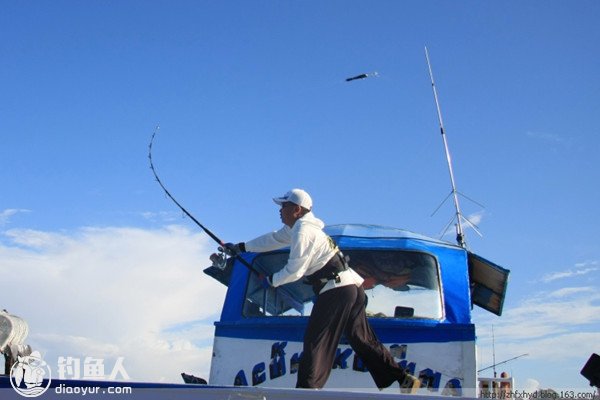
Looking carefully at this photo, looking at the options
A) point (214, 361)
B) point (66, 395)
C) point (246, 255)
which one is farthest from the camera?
point (246, 255)

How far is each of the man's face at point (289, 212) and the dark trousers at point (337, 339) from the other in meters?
0.64

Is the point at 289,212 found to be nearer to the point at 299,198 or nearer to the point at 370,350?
the point at 299,198

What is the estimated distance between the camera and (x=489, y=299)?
8.67 metres

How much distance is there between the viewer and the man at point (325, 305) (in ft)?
15.2

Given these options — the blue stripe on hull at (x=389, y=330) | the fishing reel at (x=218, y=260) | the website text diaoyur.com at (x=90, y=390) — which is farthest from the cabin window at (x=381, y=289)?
the website text diaoyur.com at (x=90, y=390)

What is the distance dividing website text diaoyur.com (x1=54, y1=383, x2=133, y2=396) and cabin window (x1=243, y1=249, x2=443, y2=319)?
297cm

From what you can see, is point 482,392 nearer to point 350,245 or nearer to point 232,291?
point 350,245

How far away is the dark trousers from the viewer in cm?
459

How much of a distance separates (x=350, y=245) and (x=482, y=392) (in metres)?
1.81

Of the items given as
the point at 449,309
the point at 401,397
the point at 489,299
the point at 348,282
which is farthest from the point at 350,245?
the point at 401,397

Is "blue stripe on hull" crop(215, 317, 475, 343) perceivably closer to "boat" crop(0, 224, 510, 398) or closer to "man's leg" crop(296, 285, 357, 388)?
"boat" crop(0, 224, 510, 398)

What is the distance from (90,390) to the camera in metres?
3.46

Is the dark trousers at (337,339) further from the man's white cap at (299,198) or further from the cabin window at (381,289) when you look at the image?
the cabin window at (381,289)

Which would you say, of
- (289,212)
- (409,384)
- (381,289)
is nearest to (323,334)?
(409,384)
